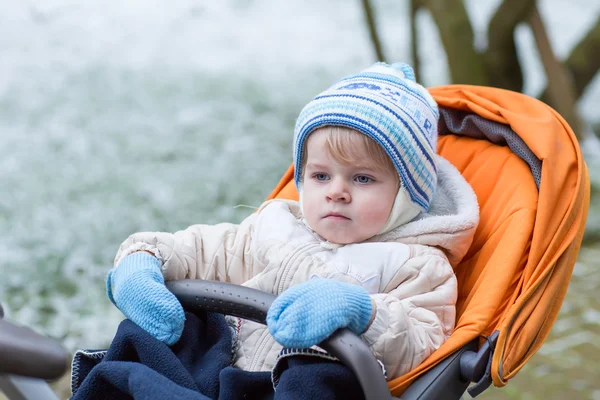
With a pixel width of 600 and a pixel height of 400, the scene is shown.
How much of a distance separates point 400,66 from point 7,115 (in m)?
2.93

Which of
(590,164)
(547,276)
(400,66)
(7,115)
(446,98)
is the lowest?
(590,164)

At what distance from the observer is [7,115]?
3928 millimetres

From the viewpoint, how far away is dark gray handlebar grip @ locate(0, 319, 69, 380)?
0.93 metres

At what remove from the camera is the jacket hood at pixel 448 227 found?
1.45 meters

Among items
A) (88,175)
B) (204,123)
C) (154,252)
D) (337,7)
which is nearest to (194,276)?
(154,252)

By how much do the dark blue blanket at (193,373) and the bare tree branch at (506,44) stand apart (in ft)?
7.40

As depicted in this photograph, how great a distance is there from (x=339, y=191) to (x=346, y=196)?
0.02m

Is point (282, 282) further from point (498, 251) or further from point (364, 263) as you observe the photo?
point (498, 251)

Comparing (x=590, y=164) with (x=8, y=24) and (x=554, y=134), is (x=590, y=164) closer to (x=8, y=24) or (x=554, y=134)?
(x=554, y=134)

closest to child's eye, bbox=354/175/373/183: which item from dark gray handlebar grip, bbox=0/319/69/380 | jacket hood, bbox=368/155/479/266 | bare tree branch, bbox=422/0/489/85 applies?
jacket hood, bbox=368/155/479/266

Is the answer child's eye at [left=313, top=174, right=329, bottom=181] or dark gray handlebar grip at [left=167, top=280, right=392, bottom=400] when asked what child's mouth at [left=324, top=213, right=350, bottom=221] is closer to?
child's eye at [left=313, top=174, right=329, bottom=181]

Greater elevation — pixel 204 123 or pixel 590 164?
pixel 204 123

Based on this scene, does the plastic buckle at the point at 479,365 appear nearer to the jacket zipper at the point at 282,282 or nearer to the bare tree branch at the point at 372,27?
the jacket zipper at the point at 282,282

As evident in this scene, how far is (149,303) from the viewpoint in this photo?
4.09ft
